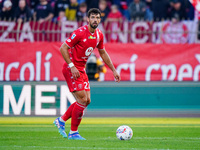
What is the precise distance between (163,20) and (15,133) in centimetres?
795

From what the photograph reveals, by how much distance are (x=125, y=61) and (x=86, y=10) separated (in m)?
2.72

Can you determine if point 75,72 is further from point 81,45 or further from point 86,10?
point 86,10

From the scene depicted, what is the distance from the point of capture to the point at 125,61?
1570 cm

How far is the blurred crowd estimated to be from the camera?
55.0ft

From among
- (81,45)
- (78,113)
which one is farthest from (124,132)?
(81,45)

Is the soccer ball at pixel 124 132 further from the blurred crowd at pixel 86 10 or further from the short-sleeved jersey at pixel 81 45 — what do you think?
the blurred crowd at pixel 86 10

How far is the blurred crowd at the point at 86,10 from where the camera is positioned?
16.8m

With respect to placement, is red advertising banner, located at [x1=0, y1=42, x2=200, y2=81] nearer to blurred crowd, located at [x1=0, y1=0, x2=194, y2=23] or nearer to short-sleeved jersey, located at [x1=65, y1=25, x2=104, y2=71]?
blurred crowd, located at [x1=0, y1=0, x2=194, y2=23]

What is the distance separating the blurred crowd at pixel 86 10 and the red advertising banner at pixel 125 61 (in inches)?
51.4

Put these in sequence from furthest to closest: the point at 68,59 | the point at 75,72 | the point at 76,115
Answer: the point at 76,115, the point at 68,59, the point at 75,72

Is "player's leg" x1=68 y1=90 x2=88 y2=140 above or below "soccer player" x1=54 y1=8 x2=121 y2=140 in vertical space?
below

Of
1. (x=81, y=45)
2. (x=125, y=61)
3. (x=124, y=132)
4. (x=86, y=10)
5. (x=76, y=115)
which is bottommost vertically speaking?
(x=124, y=132)

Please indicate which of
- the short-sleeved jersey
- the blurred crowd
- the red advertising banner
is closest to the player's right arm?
the short-sleeved jersey

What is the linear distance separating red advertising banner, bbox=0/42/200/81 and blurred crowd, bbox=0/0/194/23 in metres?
1.30
